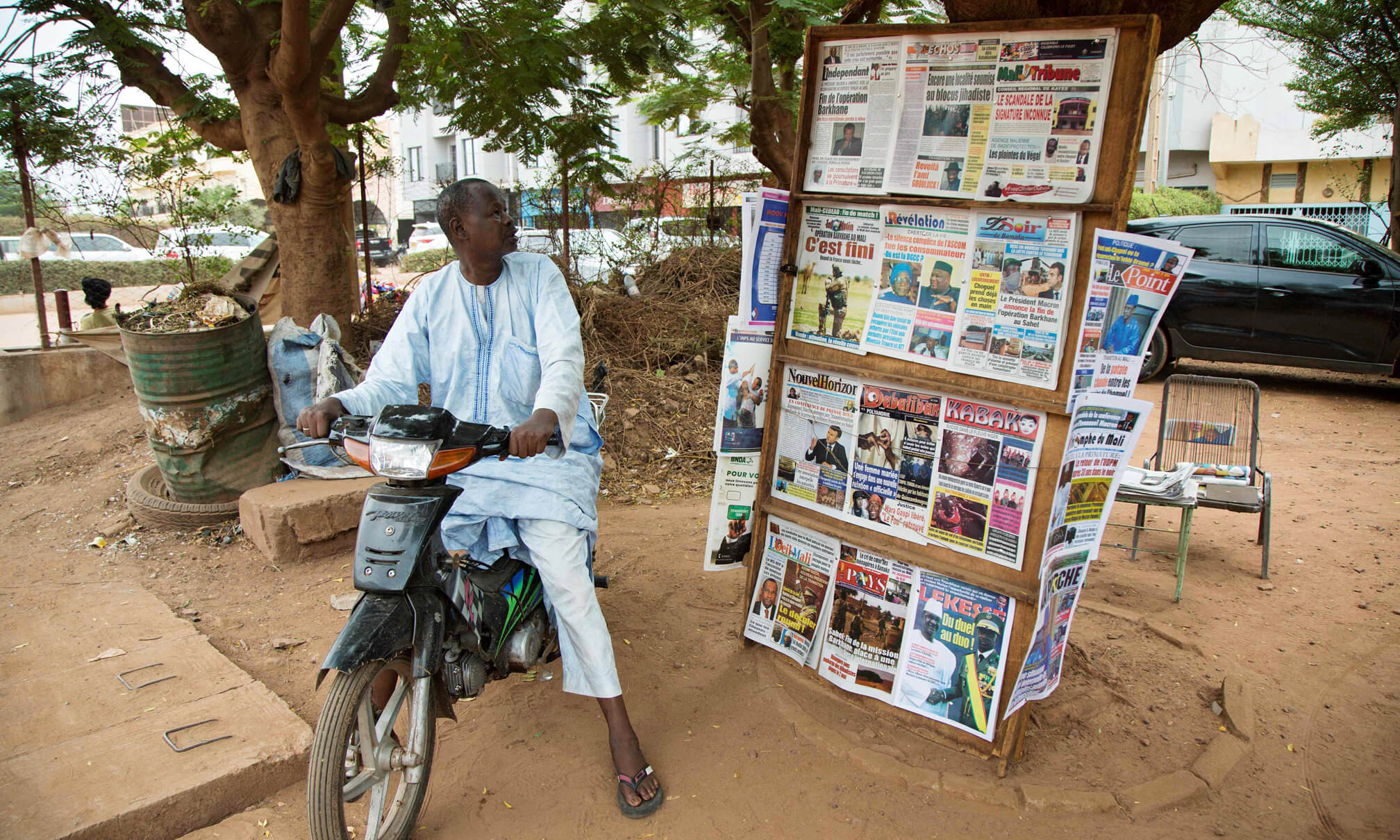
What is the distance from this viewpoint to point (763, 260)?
2.77 m

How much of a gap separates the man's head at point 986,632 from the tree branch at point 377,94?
539 cm

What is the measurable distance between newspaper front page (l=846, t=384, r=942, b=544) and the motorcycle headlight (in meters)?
1.33

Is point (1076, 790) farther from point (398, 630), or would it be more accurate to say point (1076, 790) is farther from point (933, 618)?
point (398, 630)

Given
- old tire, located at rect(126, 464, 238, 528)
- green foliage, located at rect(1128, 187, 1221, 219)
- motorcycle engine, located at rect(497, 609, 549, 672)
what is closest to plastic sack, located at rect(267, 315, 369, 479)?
old tire, located at rect(126, 464, 238, 528)

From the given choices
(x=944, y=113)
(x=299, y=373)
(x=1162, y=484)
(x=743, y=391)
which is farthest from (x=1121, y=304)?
(x=299, y=373)

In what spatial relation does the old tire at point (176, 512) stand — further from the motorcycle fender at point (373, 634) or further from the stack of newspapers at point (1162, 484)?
the stack of newspapers at point (1162, 484)

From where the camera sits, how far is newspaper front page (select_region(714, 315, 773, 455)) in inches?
112

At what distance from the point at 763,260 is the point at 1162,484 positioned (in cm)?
259

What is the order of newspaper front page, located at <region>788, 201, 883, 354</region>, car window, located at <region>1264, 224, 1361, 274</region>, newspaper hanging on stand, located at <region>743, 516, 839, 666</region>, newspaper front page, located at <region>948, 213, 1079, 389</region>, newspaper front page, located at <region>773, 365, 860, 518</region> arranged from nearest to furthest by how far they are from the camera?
newspaper front page, located at <region>948, 213, 1079, 389</region> < newspaper front page, located at <region>788, 201, 883, 354</region> < newspaper front page, located at <region>773, 365, 860, 518</region> < newspaper hanging on stand, located at <region>743, 516, 839, 666</region> < car window, located at <region>1264, 224, 1361, 274</region>

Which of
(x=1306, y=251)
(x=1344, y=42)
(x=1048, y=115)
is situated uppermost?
(x=1344, y=42)

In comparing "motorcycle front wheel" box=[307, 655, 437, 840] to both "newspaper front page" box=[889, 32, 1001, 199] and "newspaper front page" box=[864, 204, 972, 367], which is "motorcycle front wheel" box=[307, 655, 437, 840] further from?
"newspaper front page" box=[889, 32, 1001, 199]

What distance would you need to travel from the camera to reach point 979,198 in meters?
2.25

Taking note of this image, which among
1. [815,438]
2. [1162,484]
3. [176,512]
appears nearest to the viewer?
[815,438]

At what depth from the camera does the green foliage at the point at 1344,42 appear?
28.8 ft
